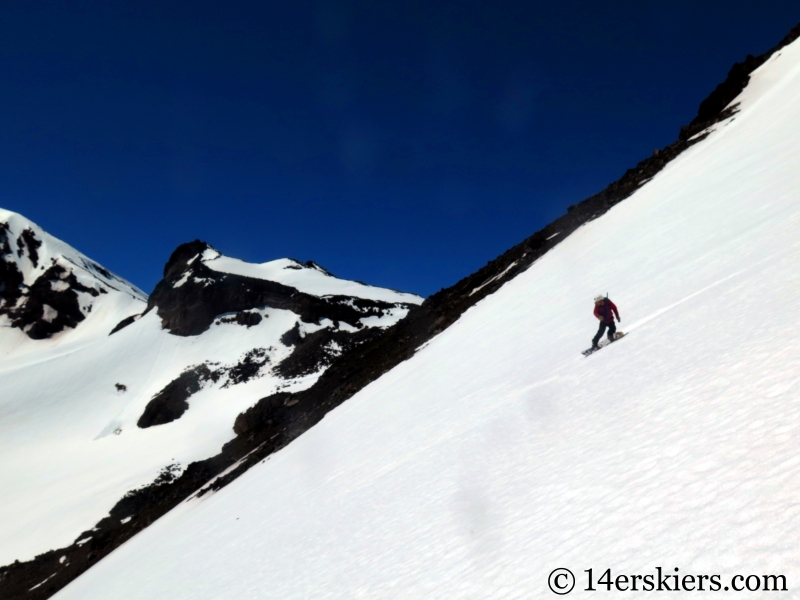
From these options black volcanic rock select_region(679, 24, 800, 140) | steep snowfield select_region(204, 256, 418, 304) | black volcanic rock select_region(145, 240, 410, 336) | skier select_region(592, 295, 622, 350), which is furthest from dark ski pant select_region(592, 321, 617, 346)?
steep snowfield select_region(204, 256, 418, 304)

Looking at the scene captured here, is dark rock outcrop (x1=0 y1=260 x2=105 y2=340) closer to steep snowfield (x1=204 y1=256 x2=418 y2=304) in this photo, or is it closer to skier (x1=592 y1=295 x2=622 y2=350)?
steep snowfield (x1=204 y1=256 x2=418 y2=304)

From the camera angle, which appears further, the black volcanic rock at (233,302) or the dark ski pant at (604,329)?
the black volcanic rock at (233,302)

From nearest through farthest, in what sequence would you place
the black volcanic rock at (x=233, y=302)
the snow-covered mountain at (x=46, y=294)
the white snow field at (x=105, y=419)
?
1. the white snow field at (x=105, y=419)
2. the black volcanic rock at (x=233, y=302)
3. the snow-covered mountain at (x=46, y=294)

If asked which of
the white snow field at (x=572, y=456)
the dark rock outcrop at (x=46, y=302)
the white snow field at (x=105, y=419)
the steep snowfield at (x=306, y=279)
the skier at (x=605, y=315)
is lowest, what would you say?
the white snow field at (x=572, y=456)

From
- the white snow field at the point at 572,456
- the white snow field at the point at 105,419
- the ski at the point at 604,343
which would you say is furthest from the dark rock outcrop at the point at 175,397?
the ski at the point at 604,343

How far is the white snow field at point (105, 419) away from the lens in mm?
36062

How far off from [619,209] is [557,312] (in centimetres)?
1326

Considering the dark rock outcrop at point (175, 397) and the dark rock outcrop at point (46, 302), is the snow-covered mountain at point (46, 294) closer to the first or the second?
the dark rock outcrop at point (46, 302)

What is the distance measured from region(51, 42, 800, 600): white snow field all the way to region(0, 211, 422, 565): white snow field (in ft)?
74.3

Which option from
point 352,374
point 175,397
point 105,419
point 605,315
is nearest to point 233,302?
point 175,397

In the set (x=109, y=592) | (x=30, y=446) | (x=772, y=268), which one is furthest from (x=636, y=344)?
(x=30, y=446)

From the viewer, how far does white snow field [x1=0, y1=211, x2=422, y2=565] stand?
36.1 metres

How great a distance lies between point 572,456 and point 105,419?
209ft

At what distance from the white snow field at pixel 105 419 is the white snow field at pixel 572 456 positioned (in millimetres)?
22653
